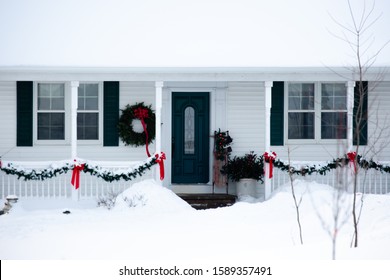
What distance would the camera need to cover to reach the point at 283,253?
24.9 feet

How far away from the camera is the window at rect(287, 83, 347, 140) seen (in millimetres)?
14781

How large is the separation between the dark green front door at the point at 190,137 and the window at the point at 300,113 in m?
2.10

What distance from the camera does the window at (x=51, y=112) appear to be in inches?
568

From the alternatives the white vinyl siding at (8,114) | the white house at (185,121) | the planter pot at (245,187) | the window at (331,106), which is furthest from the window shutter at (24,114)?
the window at (331,106)

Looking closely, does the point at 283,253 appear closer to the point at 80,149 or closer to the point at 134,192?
the point at 134,192

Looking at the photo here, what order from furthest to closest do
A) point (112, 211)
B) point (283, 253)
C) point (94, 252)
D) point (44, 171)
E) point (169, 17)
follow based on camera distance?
point (169, 17), point (44, 171), point (112, 211), point (94, 252), point (283, 253)

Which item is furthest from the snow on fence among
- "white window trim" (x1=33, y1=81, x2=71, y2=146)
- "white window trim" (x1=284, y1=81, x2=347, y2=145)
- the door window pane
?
"white window trim" (x1=284, y1=81, x2=347, y2=145)

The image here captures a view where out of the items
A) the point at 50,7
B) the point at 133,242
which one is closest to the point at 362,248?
the point at 133,242

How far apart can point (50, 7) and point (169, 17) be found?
3458 mm

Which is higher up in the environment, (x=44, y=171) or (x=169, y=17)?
(x=169, y=17)

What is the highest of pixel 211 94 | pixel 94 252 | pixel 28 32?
pixel 28 32

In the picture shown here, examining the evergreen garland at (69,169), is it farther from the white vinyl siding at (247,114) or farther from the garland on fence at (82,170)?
the white vinyl siding at (247,114)

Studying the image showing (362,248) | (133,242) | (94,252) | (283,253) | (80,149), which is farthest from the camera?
(80,149)

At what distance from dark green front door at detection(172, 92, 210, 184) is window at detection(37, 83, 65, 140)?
274 centimetres
